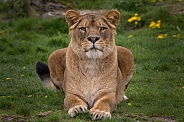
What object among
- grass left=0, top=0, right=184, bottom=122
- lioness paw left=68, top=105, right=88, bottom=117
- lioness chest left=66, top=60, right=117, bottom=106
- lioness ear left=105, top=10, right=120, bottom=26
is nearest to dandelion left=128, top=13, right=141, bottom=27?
grass left=0, top=0, right=184, bottom=122

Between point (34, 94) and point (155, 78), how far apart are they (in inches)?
93.3

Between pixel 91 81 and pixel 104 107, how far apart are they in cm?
50

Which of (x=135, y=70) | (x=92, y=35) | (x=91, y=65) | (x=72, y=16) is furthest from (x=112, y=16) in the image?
(x=135, y=70)

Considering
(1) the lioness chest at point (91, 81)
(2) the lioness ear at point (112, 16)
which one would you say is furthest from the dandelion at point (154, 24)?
(1) the lioness chest at point (91, 81)

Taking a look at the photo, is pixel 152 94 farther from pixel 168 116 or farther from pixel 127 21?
pixel 127 21

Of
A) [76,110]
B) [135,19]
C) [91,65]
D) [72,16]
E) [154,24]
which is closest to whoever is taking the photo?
[76,110]

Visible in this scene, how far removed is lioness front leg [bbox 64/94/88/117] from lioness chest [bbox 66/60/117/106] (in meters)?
0.10

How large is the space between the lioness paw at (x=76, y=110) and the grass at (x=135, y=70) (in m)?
0.08

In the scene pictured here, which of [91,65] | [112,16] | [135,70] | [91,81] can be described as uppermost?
[112,16]

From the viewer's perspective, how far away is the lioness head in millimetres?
7487

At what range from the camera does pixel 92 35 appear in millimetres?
7512

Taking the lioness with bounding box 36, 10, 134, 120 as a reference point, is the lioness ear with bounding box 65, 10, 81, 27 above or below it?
above

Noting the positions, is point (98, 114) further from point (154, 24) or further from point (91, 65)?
point (154, 24)

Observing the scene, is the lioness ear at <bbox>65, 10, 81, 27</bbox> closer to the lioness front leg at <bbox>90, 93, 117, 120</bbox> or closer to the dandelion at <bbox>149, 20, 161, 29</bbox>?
the lioness front leg at <bbox>90, 93, 117, 120</bbox>
